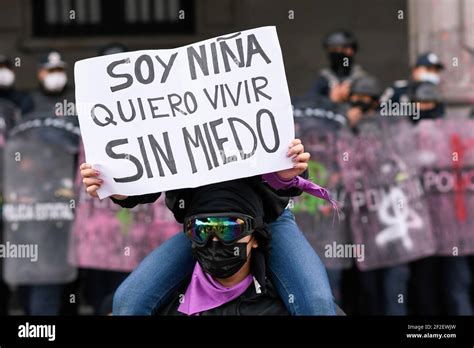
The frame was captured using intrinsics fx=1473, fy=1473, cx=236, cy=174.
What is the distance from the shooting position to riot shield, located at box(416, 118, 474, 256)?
10.0 metres

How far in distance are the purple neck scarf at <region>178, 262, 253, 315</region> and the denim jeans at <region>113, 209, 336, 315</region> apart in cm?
12

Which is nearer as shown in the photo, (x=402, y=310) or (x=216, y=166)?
(x=216, y=166)

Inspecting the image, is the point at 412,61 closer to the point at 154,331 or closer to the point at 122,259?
the point at 122,259

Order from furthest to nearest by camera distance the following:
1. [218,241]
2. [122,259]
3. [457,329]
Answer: [122,259]
[457,329]
[218,241]

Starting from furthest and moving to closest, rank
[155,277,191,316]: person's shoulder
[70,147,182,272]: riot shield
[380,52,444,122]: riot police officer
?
1. [380,52,444,122]: riot police officer
2. [70,147,182,272]: riot shield
3. [155,277,191,316]: person's shoulder

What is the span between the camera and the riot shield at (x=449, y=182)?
1005 centimetres

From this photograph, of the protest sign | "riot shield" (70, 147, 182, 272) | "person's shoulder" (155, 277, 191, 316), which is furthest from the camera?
"riot shield" (70, 147, 182, 272)

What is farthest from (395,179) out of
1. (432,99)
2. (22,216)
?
(22,216)

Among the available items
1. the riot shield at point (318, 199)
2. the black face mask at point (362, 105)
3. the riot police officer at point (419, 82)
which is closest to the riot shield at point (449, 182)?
the riot police officer at point (419, 82)

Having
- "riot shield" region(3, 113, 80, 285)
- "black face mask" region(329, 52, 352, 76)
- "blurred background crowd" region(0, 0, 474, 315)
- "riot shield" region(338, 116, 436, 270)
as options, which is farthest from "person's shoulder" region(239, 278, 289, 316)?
"black face mask" region(329, 52, 352, 76)

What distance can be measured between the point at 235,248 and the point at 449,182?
4.84m

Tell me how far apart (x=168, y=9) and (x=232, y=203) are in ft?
29.7

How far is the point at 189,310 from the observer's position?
5.60 m

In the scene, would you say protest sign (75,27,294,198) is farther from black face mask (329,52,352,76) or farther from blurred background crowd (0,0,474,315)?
black face mask (329,52,352,76)
